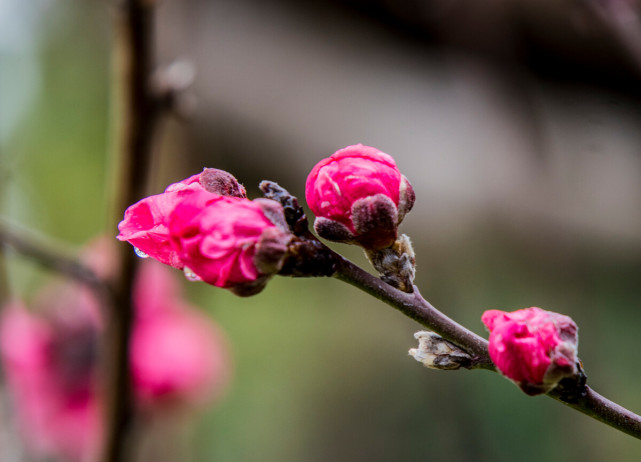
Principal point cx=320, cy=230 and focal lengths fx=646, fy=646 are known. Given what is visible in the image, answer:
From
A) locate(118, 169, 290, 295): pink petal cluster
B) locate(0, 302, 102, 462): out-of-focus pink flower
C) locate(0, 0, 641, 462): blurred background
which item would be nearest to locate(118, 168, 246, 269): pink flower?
locate(118, 169, 290, 295): pink petal cluster

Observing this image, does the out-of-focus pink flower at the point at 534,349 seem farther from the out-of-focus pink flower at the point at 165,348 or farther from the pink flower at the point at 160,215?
the out-of-focus pink flower at the point at 165,348

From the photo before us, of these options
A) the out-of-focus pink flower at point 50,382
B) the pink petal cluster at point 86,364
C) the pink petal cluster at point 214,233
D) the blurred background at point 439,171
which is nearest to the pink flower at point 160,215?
the pink petal cluster at point 214,233

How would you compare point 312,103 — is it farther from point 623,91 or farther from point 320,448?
point 320,448

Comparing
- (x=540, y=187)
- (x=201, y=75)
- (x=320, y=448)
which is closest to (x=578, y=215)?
(x=540, y=187)

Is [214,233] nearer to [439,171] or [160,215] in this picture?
[160,215]

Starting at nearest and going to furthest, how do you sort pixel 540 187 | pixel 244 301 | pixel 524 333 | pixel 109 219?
pixel 524 333 → pixel 109 219 → pixel 540 187 → pixel 244 301
